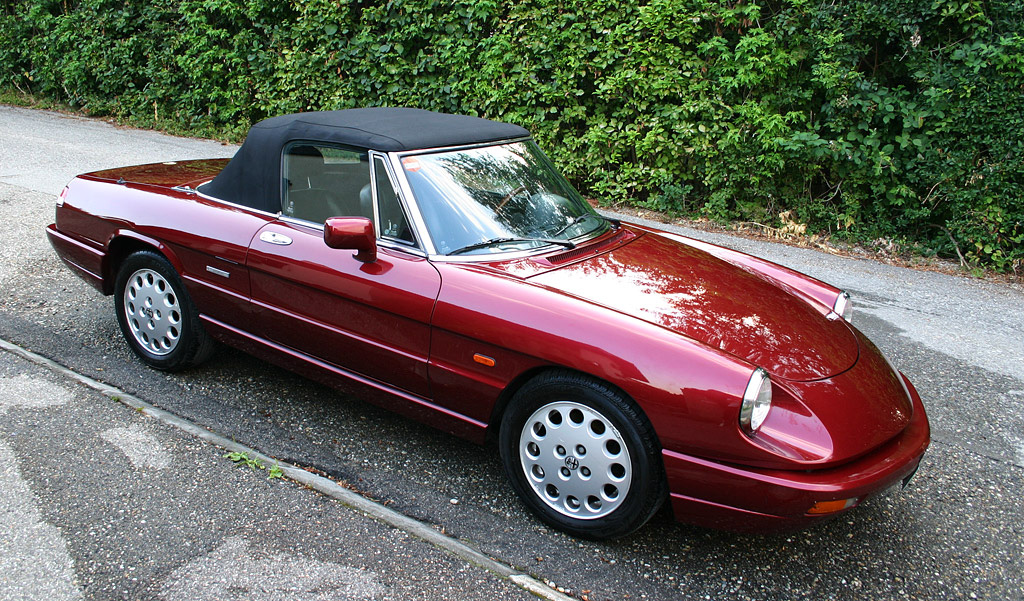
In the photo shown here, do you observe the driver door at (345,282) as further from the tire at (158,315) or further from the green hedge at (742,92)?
the green hedge at (742,92)

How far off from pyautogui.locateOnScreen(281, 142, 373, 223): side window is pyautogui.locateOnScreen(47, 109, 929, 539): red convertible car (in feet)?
0.04

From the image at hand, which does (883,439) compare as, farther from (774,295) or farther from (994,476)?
(994,476)

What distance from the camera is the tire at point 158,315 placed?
396cm

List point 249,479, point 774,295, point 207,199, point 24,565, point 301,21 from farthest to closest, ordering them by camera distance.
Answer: point 301,21, point 207,199, point 774,295, point 249,479, point 24,565

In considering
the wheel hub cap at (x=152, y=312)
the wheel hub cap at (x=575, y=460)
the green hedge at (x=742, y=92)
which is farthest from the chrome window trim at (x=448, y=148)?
the green hedge at (x=742, y=92)

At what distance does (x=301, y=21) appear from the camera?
10.5 meters

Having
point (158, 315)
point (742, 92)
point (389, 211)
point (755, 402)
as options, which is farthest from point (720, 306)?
point (742, 92)

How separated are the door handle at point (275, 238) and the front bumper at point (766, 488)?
2.02m

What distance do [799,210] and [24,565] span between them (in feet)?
23.4

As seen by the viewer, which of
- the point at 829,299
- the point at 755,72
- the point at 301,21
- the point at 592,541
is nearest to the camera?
the point at 592,541

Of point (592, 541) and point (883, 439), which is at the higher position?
point (883, 439)

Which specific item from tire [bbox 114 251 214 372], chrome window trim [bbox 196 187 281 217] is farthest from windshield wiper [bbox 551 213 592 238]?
tire [bbox 114 251 214 372]

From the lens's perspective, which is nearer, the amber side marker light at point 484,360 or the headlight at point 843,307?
the amber side marker light at point 484,360

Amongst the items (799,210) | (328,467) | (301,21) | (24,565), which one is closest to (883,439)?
(328,467)
